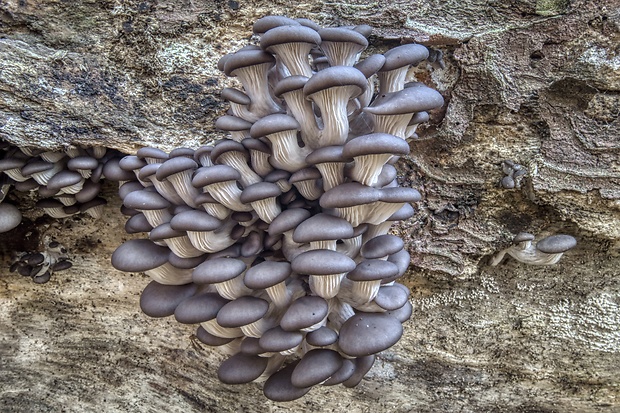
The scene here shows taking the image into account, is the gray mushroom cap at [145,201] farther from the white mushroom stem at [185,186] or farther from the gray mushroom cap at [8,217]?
the gray mushroom cap at [8,217]

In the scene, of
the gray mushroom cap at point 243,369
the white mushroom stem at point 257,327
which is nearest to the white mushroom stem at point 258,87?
the white mushroom stem at point 257,327

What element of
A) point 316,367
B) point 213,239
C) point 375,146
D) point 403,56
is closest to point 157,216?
point 213,239

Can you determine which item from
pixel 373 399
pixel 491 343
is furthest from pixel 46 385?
pixel 491 343

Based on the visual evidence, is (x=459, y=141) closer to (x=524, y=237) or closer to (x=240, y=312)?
(x=524, y=237)

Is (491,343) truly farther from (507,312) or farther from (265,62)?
(265,62)

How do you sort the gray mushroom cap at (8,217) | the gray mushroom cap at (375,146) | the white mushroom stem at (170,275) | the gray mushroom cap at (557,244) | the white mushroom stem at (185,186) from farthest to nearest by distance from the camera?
1. the gray mushroom cap at (8,217)
2. the gray mushroom cap at (557,244)
3. the white mushroom stem at (170,275)
4. the white mushroom stem at (185,186)
5. the gray mushroom cap at (375,146)
